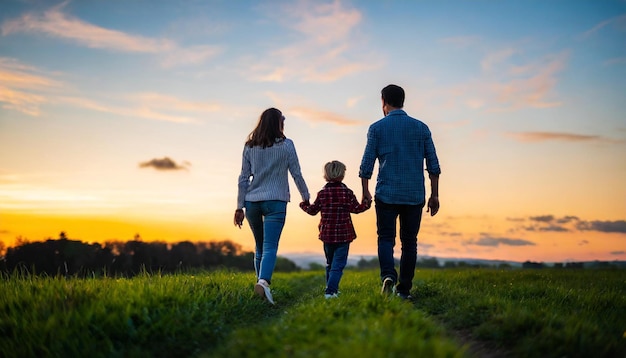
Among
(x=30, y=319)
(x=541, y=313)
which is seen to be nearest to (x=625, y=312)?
(x=541, y=313)

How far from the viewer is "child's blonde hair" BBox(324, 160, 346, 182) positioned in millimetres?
9141

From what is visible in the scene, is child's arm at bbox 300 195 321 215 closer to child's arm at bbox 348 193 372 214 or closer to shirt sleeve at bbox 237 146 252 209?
child's arm at bbox 348 193 372 214

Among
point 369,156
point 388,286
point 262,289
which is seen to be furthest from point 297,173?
point 388,286

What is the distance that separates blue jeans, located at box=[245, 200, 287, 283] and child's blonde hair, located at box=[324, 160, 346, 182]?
0.95 meters

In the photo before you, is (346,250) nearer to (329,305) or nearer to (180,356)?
(329,305)

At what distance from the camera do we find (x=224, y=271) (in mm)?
12992

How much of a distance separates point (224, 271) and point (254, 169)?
4923 mm

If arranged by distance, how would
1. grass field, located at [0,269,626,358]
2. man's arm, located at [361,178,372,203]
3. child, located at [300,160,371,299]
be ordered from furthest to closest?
child, located at [300,160,371,299] < man's arm, located at [361,178,372,203] < grass field, located at [0,269,626,358]

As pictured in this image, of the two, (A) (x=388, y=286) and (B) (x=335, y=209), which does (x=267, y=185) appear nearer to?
(B) (x=335, y=209)

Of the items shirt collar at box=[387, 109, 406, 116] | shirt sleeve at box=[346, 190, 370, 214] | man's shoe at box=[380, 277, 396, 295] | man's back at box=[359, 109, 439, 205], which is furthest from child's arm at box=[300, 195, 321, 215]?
shirt collar at box=[387, 109, 406, 116]

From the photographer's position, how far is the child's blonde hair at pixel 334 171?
9141 millimetres

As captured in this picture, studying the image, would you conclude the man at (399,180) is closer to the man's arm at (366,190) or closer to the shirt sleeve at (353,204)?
the man's arm at (366,190)

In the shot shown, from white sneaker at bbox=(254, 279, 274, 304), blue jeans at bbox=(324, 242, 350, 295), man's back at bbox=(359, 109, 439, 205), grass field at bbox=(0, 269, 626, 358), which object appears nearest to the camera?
grass field at bbox=(0, 269, 626, 358)

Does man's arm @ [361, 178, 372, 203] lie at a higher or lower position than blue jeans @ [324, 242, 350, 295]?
higher
